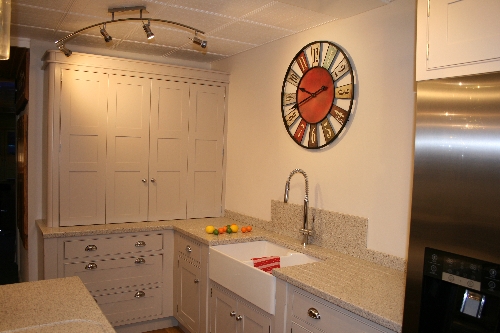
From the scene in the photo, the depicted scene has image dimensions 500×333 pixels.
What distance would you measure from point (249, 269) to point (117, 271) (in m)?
1.45

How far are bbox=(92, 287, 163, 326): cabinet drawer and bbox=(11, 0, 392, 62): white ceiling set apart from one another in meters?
2.14

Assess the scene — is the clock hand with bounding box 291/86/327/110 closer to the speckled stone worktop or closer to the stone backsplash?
the stone backsplash

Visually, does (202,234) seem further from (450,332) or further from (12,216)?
(12,216)

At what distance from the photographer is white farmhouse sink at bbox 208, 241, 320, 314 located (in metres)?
2.37

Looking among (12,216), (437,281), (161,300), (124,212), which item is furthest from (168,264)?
(12,216)

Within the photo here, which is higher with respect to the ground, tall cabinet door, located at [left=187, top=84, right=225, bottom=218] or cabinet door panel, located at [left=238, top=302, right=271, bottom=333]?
tall cabinet door, located at [left=187, top=84, right=225, bottom=218]

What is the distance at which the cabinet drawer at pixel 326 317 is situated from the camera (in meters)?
1.80

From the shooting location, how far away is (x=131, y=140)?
363cm

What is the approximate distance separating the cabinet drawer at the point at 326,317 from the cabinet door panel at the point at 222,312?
70 centimetres

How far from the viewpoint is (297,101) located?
10.1 feet

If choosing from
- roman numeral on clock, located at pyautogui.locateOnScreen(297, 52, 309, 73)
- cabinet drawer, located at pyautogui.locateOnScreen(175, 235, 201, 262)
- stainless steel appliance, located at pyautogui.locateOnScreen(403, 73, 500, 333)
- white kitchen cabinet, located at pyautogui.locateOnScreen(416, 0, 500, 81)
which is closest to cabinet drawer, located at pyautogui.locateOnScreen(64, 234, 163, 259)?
cabinet drawer, located at pyautogui.locateOnScreen(175, 235, 201, 262)

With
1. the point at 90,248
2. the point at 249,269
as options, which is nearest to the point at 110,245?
the point at 90,248

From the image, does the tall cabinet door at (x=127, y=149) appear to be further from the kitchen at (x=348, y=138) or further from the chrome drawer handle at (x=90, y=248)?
the kitchen at (x=348, y=138)

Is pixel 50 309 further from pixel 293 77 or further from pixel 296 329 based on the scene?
pixel 293 77
